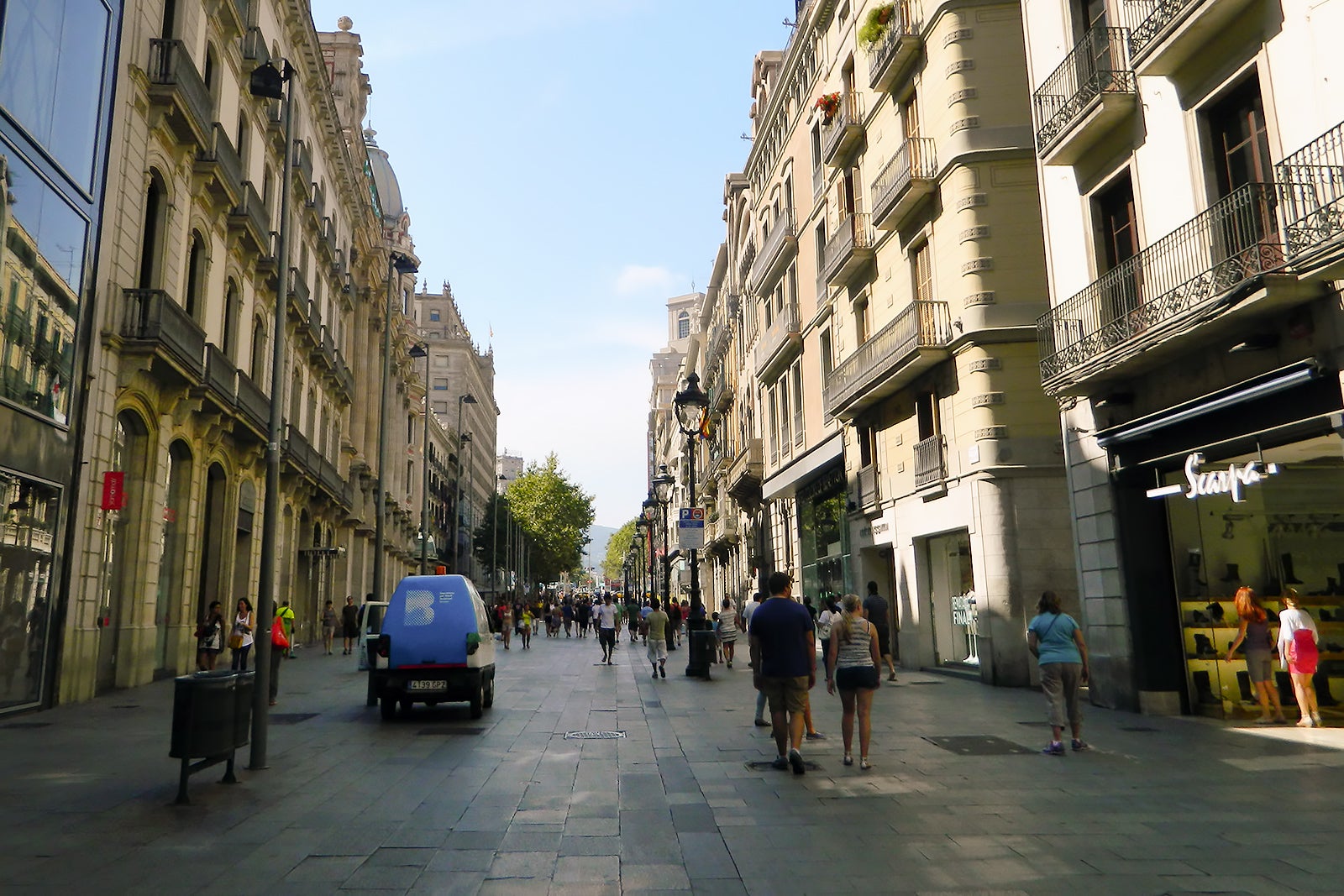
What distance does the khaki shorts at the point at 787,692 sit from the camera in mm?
9117

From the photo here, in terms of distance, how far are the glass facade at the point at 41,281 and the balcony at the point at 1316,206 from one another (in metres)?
15.3

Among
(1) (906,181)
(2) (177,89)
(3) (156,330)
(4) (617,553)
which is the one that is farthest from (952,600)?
(4) (617,553)

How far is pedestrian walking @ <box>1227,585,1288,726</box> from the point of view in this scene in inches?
459

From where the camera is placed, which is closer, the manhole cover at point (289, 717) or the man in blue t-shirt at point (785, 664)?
the man in blue t-shirt at point (785, 664)

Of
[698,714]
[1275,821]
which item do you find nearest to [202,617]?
[698,714]

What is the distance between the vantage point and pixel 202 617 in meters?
23.4

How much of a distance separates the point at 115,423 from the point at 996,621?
1622cm

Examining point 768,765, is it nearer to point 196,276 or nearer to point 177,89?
point 177,89

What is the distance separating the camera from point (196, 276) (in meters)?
22.0

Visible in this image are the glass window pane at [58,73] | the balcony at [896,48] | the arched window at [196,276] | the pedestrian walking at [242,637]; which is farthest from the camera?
the arched window at [196,276]

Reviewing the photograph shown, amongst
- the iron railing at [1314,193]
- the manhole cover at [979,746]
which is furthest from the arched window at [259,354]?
the iron railing at [1314,193]

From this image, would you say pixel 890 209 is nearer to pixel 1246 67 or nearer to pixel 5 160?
pixel 1246 67

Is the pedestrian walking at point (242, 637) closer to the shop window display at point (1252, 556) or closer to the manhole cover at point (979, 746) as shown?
the manhole cover at point (979, 746)

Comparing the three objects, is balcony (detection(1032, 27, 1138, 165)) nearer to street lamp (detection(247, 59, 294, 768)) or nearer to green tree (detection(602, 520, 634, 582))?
street lamp (detection(247, 59, 294, 768))
